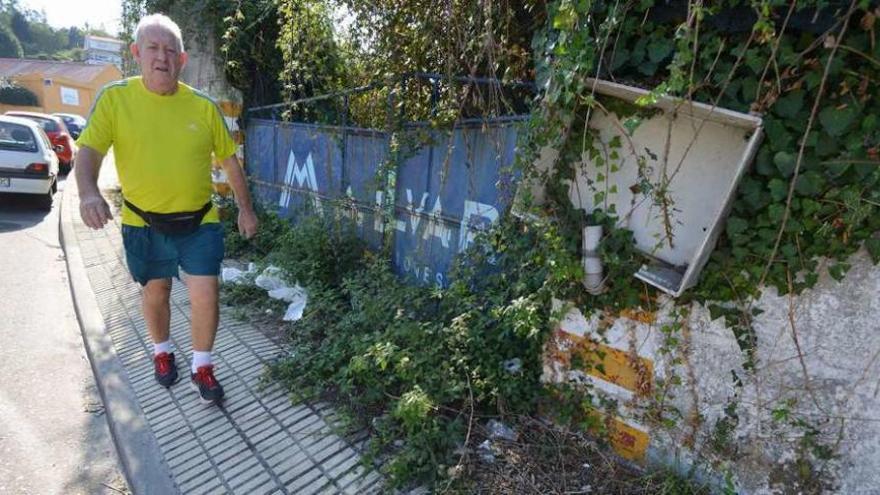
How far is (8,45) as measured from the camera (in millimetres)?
53875

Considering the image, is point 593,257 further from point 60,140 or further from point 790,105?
point 60,140

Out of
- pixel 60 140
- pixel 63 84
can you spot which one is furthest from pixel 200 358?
pixel 63 84

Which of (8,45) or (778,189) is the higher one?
(778,189)

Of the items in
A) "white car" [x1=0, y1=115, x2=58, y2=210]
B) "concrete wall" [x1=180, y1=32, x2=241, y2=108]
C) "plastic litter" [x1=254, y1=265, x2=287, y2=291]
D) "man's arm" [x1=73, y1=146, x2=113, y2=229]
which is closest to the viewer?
"man's arm" [x1=73, y1=146, x2=113, y2=229]

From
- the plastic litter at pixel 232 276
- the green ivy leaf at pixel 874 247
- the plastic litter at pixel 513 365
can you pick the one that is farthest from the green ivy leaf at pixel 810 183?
the plastic litter at pixel 232 276

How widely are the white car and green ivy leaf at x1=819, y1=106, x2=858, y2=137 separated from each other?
985 centimetres

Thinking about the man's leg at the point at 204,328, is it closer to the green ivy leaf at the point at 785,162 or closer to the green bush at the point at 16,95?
the green ivy leaf at the point at 785,162

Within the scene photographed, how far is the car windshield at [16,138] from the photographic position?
8023 mm

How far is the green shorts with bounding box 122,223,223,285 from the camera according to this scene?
9.95ft

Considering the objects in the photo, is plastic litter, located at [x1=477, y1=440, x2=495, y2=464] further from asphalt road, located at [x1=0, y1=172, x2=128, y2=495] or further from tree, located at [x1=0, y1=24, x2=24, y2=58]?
tree, located at [x1=0, y1=24, x2=24, y2=58]

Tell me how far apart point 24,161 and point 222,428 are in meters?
7.59

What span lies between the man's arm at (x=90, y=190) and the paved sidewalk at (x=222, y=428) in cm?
115

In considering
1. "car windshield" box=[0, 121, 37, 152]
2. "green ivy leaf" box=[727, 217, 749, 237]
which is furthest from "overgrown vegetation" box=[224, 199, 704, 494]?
"car windshield" box=[0, 121, 37, 152]

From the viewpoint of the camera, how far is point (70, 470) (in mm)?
2711
